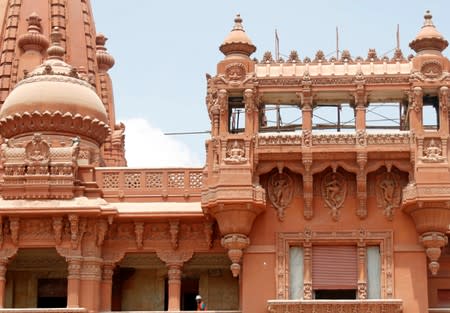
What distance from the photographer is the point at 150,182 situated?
31.6m

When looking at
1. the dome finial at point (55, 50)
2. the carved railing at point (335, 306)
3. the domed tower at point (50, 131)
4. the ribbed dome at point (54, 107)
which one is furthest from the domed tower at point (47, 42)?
the carved railing at point (335, 306)

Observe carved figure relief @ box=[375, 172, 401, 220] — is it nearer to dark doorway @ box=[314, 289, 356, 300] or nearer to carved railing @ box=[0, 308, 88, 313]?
dark doorway @ box=[314, 289, 356, 300]

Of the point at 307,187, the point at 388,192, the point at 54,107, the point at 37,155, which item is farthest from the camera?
the point at 54,107

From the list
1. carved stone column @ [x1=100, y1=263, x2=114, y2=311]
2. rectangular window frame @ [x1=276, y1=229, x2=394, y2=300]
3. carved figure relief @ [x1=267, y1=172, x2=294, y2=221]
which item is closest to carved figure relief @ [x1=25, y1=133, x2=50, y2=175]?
carved stone column @ [x1=100, y1=263, x2=114, y2=311]

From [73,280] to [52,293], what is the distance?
8.22ft

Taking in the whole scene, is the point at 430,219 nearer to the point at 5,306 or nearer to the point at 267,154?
the point at 267,154

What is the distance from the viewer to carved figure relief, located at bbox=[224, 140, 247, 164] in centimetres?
3008

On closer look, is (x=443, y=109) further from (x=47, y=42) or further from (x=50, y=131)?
(x=47, y=42)

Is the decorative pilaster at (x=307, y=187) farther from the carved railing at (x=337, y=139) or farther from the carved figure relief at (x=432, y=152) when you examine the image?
the carved figure relief at (x=432, y=152)

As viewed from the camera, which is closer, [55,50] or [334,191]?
[334,191]

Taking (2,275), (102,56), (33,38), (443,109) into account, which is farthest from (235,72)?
(102,56)

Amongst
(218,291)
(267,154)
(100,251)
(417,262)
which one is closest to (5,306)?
(100,251)

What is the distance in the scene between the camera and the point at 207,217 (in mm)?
30797

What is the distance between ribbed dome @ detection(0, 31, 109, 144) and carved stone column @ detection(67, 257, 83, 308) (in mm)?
3481
